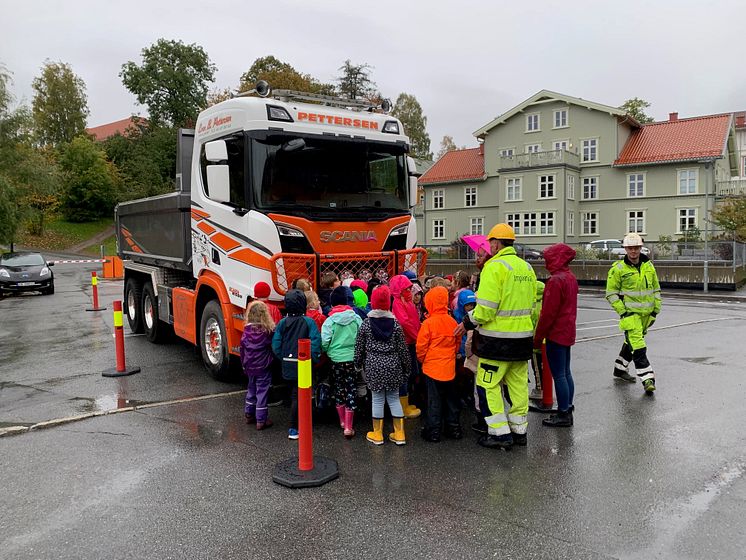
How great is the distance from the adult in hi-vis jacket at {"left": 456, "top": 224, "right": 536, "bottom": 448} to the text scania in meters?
2.95

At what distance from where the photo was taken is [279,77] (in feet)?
147

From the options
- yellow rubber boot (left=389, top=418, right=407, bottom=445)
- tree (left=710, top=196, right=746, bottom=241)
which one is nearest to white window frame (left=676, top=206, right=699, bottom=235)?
tree (left=710, top=196, right=746, bottom=241)

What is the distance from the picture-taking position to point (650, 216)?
128 feet

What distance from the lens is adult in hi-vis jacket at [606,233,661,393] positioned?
723 cm

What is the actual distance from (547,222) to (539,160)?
4422mm

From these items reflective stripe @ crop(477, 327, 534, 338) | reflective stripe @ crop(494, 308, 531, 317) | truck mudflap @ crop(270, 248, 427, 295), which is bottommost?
reflective stripe @ crop(477, 327, 534, 338)

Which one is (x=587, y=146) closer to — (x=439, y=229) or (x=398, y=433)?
(x=439, y=229)

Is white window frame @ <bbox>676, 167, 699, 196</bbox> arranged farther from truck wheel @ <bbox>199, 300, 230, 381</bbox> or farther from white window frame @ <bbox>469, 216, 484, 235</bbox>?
truck wheel @ <bbox>199, 300, 230, 381</bbox>

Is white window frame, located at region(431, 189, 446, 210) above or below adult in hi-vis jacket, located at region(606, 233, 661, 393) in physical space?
above

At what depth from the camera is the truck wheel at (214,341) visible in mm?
7335

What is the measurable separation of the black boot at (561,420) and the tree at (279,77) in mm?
42145

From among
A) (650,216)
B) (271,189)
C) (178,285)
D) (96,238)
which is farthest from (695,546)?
(96,238)

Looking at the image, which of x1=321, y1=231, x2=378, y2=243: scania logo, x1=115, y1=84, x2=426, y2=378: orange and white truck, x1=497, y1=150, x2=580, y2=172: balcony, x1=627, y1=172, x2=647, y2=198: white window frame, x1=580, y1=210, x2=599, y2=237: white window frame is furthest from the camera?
x1=580, y1=210, x2=599, y2=237: white window frame

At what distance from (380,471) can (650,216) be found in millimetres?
39318
